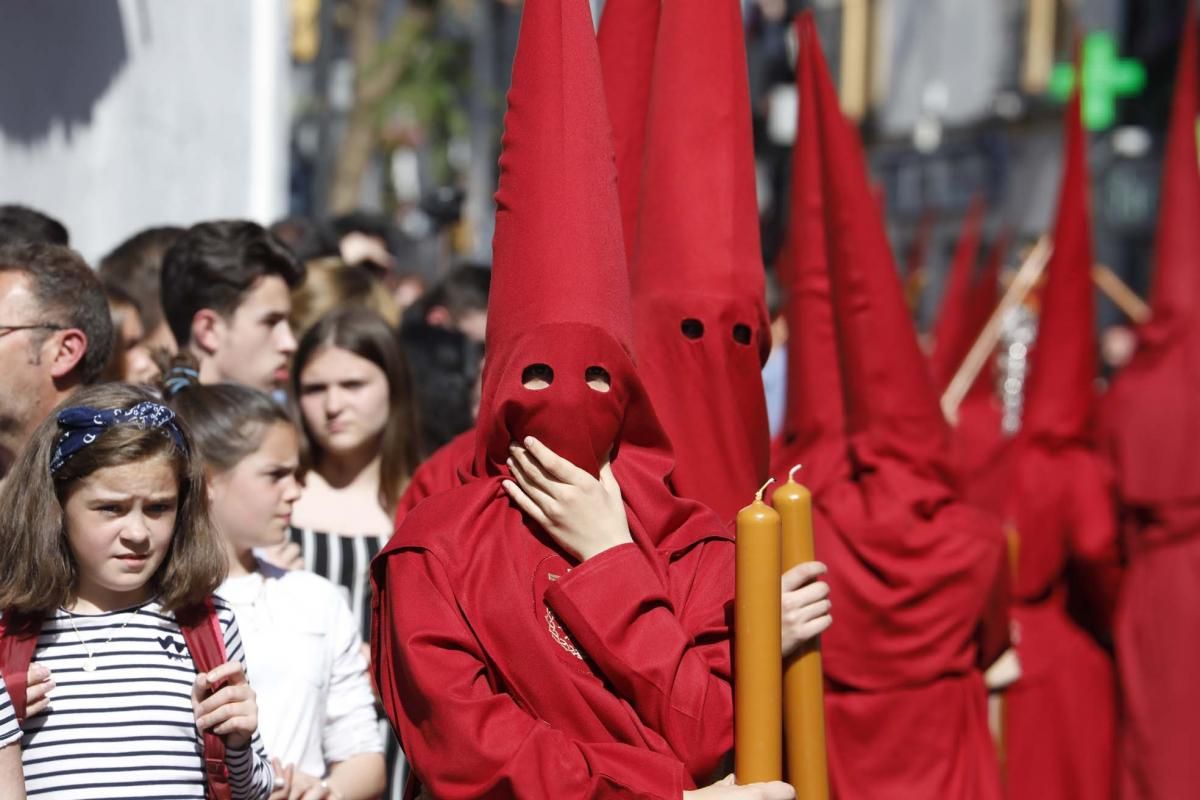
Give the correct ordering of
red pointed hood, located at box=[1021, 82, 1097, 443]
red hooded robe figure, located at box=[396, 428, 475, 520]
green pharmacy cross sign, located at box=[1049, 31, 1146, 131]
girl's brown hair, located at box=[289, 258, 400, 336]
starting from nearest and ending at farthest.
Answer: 1. red hooded robe figure, located at box=[396, 428, 475, 520]
2. girl's brown hair, located at box=[289, 258, 400, 336]
3. red pointed hood, located at box=[1021, 82, 1097, 443]
4. green pharmacy cross sign, located at box=[1049, 31, 1146, 131]

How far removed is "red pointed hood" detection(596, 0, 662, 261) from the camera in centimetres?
379

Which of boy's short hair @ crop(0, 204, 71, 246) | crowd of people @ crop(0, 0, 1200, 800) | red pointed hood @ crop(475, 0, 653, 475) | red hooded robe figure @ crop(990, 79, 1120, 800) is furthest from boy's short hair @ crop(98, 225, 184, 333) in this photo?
red hooded robe figure @ crop(990, 79, 1120, 800)

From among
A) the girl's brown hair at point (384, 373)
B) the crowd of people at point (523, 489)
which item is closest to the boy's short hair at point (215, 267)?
the crowd of people at point (523, 489)

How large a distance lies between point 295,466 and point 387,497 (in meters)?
0.75

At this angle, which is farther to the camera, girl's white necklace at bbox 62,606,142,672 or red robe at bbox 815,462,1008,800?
red robe at bbox 815,462,1008,800

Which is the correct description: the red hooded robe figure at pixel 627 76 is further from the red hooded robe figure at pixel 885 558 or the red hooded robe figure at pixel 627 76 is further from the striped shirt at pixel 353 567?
the red hooded robe figure at pixel 885 558

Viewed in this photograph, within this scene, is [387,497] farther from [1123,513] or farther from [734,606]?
[1123,513]

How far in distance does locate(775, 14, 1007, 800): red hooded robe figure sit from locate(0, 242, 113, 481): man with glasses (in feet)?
6.27

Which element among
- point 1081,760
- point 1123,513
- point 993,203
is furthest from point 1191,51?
point 993,203

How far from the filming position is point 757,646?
8.52ft

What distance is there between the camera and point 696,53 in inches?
138

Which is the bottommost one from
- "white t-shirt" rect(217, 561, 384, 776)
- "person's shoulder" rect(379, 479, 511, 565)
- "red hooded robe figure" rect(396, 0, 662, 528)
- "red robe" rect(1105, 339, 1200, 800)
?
"red robe" rect(1105, 339, 1200, 800)

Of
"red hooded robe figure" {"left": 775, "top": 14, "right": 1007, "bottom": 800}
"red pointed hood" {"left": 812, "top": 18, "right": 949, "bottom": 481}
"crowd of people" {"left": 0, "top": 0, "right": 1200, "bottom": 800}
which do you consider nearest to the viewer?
"crowd of people" {"left": 0, "top": 0, "right": 1200, "bottom": 800}

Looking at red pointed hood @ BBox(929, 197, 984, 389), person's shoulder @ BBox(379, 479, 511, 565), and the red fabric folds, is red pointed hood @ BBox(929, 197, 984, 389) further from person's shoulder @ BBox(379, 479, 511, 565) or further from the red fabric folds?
person's shoulder @ BBox(379, 479, 511, 565)
